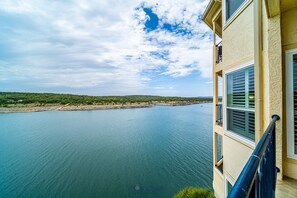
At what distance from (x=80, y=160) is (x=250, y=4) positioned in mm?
16802

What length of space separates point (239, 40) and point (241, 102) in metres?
1.50

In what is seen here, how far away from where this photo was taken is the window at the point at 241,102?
11.4 feet

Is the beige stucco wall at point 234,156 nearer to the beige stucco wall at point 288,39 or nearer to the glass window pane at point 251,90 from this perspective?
the beige stucco wall at point 288,39

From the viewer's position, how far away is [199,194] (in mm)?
7938

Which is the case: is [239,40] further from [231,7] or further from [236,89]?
[231,7]

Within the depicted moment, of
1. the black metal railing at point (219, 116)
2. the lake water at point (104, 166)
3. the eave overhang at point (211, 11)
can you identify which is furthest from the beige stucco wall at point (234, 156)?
the lake water at point (104, 166)

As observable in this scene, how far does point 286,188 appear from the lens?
220 centimetres

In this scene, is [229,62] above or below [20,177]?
above

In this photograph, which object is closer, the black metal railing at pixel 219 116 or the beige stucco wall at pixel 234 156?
the beige stucco wall at pixel 234 156

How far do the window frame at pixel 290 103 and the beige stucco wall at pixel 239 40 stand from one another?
2.71 ft

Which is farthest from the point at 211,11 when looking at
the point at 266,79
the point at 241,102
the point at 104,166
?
the point at 104,166

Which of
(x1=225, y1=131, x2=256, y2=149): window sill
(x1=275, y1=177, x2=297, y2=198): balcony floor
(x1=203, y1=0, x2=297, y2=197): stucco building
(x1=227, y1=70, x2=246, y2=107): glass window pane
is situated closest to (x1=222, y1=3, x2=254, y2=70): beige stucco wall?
(x1=203, y1=0, x2=297, y2=197): stucco building

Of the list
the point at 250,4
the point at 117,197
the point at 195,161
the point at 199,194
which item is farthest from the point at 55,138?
the point at 250,4

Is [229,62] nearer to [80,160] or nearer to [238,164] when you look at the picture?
[238,164]
